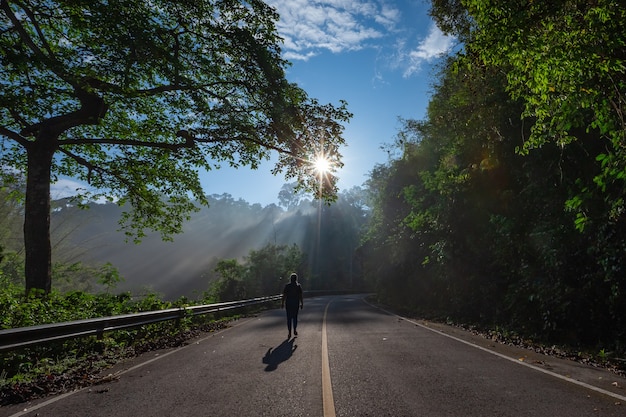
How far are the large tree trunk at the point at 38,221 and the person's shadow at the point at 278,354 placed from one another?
8.50 meters

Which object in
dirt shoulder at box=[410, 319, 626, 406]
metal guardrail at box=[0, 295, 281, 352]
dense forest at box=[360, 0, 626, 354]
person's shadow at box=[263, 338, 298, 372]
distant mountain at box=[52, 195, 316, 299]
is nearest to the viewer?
dirt shoulder at box=[410, 319, 626, 406]

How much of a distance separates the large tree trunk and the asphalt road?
6449 millimetres

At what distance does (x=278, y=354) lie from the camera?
8516 mm

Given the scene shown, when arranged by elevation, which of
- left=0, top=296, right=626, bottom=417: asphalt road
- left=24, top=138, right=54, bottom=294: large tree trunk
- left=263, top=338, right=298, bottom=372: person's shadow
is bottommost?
left=263, top=338, right=298, bottom=372: person's shadow

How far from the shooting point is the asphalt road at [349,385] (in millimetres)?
4551

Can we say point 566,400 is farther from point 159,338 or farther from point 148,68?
point 148,68

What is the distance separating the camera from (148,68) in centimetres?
1348

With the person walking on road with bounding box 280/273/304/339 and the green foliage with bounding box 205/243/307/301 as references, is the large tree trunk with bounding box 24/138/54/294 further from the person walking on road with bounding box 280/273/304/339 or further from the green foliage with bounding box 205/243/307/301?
the green foliage with bounding box 205/243/307/301

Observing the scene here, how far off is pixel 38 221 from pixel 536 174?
1690 centimetres

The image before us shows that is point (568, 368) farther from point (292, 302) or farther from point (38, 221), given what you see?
point (38, 221)

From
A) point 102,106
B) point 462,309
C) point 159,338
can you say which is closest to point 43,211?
point 102,106

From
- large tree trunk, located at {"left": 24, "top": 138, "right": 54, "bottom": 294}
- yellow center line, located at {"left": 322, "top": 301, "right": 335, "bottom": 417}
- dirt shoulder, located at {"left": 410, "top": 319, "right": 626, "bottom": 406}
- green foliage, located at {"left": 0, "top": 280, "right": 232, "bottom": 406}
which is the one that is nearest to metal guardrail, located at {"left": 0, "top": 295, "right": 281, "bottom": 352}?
green foliage, located at {"left": 0, "top": 280, "right": 232, "bottom": 406}

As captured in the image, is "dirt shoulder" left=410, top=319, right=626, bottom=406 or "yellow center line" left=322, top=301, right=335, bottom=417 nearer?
"yellow center line" left=322, top=301, right=335, bottom=417

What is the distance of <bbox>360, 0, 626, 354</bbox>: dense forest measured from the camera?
6.23 m
